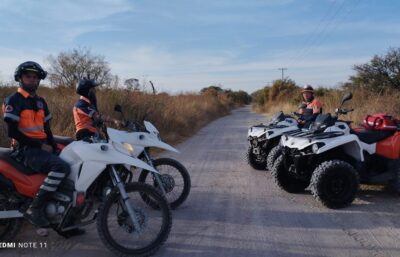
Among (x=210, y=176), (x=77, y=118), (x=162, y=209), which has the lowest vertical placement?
(x=210, y=176)

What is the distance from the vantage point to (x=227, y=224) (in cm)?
558

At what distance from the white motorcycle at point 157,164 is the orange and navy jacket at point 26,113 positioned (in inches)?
36.7

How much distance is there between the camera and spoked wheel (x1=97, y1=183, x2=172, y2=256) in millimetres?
4422

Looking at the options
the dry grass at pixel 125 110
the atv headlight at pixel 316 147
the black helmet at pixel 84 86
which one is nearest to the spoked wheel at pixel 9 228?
the black helmet at pixel 84 86

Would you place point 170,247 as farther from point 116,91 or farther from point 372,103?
point 372,103

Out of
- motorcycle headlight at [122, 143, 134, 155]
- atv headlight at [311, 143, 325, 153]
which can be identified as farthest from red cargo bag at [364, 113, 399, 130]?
motorcycle headlight at [122, 143, 134, 155]

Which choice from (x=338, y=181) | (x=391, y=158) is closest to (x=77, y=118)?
(x=338, y=181)

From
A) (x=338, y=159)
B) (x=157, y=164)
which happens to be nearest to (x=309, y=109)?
(x=338, y=159)

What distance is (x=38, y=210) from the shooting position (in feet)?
14.8

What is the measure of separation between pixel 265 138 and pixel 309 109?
109 cm

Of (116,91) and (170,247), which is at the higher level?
(116,91)

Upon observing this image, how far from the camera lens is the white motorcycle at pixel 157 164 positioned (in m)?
5.80

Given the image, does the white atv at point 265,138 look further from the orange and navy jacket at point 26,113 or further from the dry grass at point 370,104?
the orange and navy jacket at point 26,113

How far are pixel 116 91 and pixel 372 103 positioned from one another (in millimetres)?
8282
